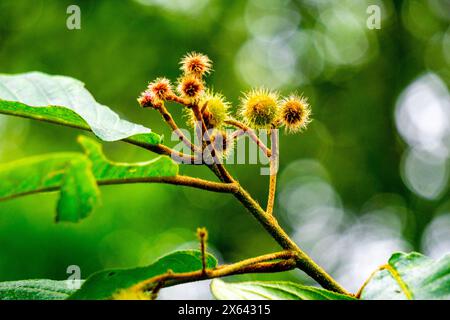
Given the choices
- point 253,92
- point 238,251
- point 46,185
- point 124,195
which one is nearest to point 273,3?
point 238,251

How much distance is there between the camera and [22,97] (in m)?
1.59

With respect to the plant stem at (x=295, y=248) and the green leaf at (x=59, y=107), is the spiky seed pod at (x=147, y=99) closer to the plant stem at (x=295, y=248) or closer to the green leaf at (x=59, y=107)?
the green leaf at (x=59, y=107)

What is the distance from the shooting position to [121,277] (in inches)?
59.6

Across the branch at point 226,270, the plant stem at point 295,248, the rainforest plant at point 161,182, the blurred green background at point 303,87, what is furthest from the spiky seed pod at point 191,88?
the blurred green background at point 303,87

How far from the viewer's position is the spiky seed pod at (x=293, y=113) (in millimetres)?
2352

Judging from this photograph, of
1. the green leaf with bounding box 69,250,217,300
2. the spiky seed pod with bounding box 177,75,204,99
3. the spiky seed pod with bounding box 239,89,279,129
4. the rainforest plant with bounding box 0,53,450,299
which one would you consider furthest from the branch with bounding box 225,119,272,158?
the green leaf with bounding box 69,250,217,300

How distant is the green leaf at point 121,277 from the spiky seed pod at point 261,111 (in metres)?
0.73

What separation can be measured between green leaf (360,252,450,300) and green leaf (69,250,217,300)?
0.50m

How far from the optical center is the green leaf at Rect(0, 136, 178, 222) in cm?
119

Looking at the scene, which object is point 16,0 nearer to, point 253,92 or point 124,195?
point 124,195

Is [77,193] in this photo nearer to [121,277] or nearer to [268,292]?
[121,277]

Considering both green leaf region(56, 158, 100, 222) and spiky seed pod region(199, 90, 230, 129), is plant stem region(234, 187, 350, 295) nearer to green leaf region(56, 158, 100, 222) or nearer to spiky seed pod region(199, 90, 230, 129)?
spiky seed pod region(199, 90, 230, 129)

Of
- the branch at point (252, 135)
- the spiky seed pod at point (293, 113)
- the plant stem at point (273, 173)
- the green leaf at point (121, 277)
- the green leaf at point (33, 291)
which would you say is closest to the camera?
the green leaf at point (121, 277)
